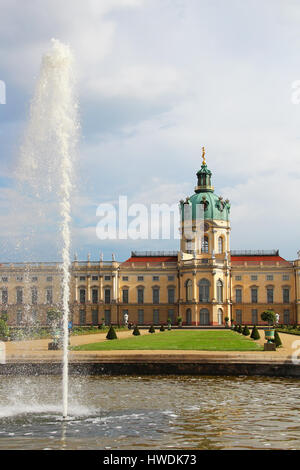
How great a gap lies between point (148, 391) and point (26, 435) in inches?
251

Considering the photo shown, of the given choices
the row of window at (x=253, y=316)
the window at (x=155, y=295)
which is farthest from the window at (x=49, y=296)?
the row of window at (x=253, y=316)

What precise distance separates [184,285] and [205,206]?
1280cm

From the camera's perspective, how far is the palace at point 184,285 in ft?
251

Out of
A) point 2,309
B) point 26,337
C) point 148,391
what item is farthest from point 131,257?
point 148,391

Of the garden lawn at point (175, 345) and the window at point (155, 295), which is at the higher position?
the window at point (155, 295)

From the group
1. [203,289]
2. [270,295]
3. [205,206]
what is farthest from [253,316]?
[205,206]

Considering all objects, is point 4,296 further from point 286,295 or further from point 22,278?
point 286,295

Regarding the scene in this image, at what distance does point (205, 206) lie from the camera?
82.9m

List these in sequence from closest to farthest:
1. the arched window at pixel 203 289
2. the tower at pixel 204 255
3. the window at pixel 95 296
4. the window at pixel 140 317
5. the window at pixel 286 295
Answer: the tower at pixel 204 255 → the arched window at pixel 203 289 → the window at pixel 286 295 → the window at pixel 140 317 → the window at pixel 95 296

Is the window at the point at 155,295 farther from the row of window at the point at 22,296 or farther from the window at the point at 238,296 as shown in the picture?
the row of window at the point at 22,296

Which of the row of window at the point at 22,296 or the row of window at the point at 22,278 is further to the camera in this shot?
the row of window at the point at 22,278

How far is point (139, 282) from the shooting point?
81250 millimetres

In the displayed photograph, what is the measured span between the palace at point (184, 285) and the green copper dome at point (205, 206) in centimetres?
15
